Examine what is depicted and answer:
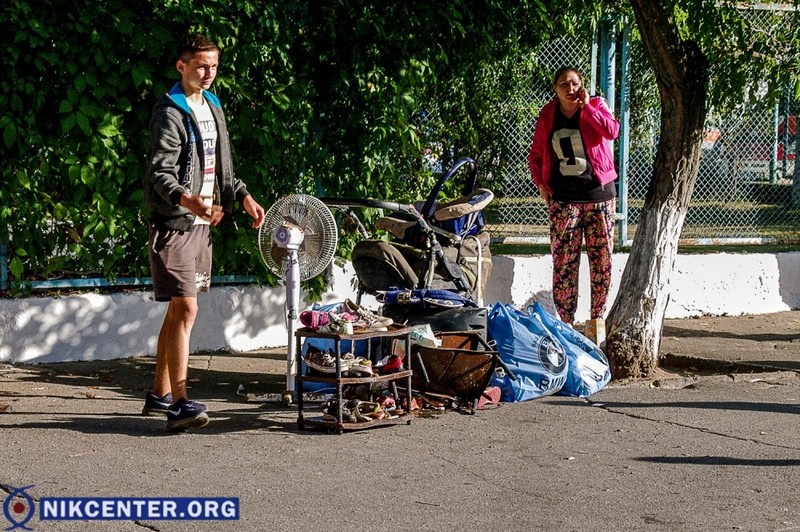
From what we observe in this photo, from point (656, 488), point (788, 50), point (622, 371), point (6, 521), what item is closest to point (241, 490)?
point (6, 521)

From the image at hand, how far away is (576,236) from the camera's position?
359 inches

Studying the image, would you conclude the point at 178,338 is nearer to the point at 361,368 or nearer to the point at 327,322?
the point at 327,322

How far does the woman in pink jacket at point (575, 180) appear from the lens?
877 centimetres

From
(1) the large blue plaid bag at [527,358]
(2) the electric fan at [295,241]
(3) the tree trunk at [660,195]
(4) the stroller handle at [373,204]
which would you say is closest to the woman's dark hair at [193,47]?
(2) the electric fan at [295,241]

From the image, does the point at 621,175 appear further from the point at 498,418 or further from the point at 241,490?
the point at 241,490

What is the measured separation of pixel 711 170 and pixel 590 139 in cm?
399

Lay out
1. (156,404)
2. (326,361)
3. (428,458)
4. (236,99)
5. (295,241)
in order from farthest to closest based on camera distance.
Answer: (236,99) < (295,241) < (156,404) < (326,361) < (428,458)

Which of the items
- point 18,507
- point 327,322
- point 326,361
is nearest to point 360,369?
point 326,361

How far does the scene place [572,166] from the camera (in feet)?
29.2

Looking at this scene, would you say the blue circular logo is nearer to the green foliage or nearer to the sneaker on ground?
the sneaker on ground

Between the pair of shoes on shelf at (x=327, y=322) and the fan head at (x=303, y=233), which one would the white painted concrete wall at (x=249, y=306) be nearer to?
the fan head at (x=303, y=233)

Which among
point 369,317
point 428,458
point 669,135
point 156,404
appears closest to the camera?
point 428,458

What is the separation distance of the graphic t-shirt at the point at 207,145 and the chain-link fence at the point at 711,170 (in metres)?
4.58

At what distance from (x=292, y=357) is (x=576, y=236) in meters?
2.58
